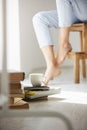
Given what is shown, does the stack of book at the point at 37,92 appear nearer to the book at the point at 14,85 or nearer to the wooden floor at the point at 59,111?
the wooden floor at the point at 59,111

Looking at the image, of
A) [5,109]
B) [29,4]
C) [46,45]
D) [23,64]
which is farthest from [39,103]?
[29,4]

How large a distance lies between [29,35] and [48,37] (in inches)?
24.6

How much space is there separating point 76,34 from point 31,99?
4.99 ft

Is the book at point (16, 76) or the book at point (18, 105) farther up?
the book at point (16, 76)

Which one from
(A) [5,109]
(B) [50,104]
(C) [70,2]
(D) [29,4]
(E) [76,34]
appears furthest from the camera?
(E) [76,34]

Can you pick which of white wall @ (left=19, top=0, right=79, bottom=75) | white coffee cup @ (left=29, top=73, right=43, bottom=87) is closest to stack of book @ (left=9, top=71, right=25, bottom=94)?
white coffee cup @ (left=29, top=73, right=43, bottom=87)

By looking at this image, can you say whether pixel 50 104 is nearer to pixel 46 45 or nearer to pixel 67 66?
pixel 46 45

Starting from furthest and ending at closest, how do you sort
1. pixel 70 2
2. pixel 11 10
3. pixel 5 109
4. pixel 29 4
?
1. pixel 29 4
2. pixel 11 10
3. pixel 70 2
4. pixel 5 109

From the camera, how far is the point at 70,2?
72.9 inches

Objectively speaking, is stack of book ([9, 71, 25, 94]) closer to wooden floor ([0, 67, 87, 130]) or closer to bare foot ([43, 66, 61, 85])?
wooden floor ([0, 67, 87, 130])

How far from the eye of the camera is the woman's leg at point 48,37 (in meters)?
1.87

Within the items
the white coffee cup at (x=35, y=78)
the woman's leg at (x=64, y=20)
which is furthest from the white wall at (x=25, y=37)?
the white coffee cup at (x=35, y=78)

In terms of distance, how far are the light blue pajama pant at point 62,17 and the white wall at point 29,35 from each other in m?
0.48

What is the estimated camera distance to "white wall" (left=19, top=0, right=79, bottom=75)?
96.3 inches
